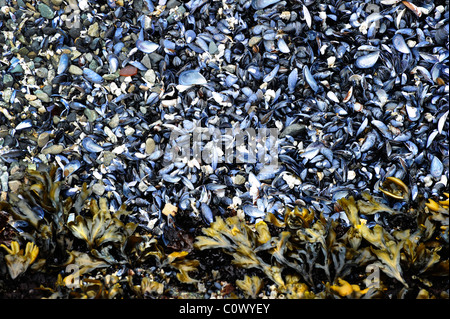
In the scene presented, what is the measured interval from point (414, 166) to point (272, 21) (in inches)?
26.7

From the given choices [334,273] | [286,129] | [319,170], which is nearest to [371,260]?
[334,273]

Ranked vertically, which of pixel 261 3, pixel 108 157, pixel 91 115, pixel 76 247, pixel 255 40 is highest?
pixel 261 3

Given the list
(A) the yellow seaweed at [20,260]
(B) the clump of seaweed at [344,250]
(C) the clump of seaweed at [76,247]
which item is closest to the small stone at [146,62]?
(C) the clump of seaweed at [76,247]

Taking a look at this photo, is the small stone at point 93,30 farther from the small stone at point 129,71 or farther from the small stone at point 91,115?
the small stone at point 91,115

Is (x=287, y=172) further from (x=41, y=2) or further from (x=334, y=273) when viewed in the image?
(x=41, y=2)

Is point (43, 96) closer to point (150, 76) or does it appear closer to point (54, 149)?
point (54, 149)

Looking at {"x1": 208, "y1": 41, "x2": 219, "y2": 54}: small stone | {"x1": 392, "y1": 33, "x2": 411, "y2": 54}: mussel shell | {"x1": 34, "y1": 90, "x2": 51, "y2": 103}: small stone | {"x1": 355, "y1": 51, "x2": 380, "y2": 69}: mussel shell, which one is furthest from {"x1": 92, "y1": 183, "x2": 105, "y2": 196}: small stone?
{"x1": 392, "y1": 33, "x2": 411, "y2": 54}: mussel shell

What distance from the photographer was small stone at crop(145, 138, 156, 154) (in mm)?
1480

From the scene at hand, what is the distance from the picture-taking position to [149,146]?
58.3 inches

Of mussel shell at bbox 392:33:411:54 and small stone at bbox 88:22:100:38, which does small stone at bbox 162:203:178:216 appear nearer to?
small stone at bbox 88:22:100:38

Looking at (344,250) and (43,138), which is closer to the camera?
(344,250)

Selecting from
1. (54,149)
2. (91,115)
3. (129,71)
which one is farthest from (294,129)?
(54,149)

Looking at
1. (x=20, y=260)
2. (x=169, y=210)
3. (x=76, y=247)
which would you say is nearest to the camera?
(x=20, y=260)

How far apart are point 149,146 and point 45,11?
0.63 meters
